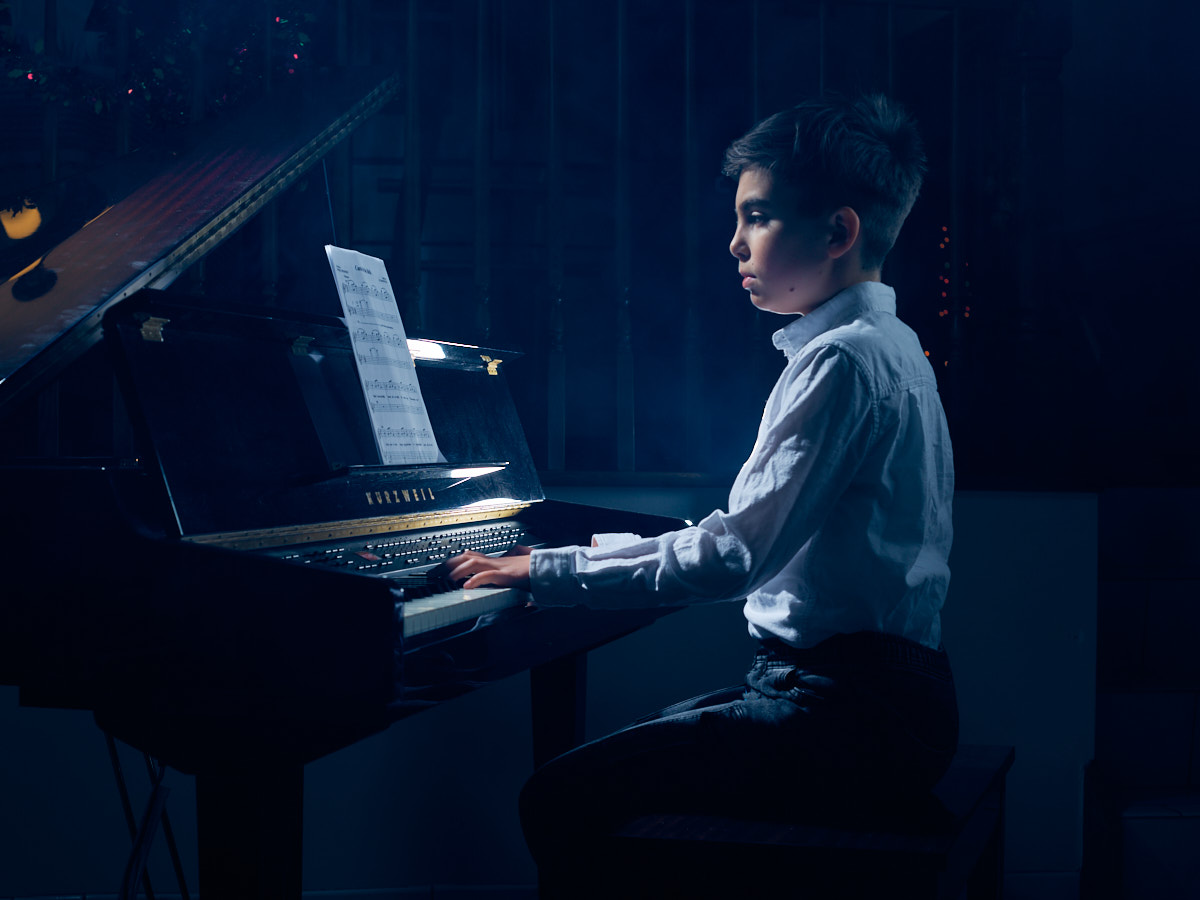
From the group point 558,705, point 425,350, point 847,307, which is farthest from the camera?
point 558,705

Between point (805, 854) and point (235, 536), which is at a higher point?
point (235, 536)

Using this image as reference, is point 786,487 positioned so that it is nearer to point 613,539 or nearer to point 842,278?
point 842,278

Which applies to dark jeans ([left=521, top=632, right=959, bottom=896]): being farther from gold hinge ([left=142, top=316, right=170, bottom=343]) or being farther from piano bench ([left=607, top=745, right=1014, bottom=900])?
gold hinge ([left=142, top=316, right=170, bottom=343])

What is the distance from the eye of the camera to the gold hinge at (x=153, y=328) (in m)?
1.23

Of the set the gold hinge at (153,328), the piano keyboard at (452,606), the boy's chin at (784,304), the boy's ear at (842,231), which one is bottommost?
the piano keyboard at (452,606)

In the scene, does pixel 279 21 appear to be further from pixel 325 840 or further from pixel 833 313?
pixel 325 840

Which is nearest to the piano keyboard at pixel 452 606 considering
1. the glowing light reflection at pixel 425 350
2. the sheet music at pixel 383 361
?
Result: the sheet music at pixel 383 361

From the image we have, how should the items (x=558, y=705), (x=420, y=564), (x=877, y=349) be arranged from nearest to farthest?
1. (x=877, y=349)
2. (x=420, y=564)
3. (x=558, y=705)

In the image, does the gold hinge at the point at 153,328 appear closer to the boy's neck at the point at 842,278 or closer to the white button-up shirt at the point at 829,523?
the white button-up shirt at the point at 829,523

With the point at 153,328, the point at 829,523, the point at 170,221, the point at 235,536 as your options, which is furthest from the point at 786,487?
the point at 170,221

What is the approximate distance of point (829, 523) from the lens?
116cm

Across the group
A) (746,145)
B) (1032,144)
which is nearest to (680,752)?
(746,145)

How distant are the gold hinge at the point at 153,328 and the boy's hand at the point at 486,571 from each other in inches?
19.8

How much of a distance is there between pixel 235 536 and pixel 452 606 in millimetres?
316
